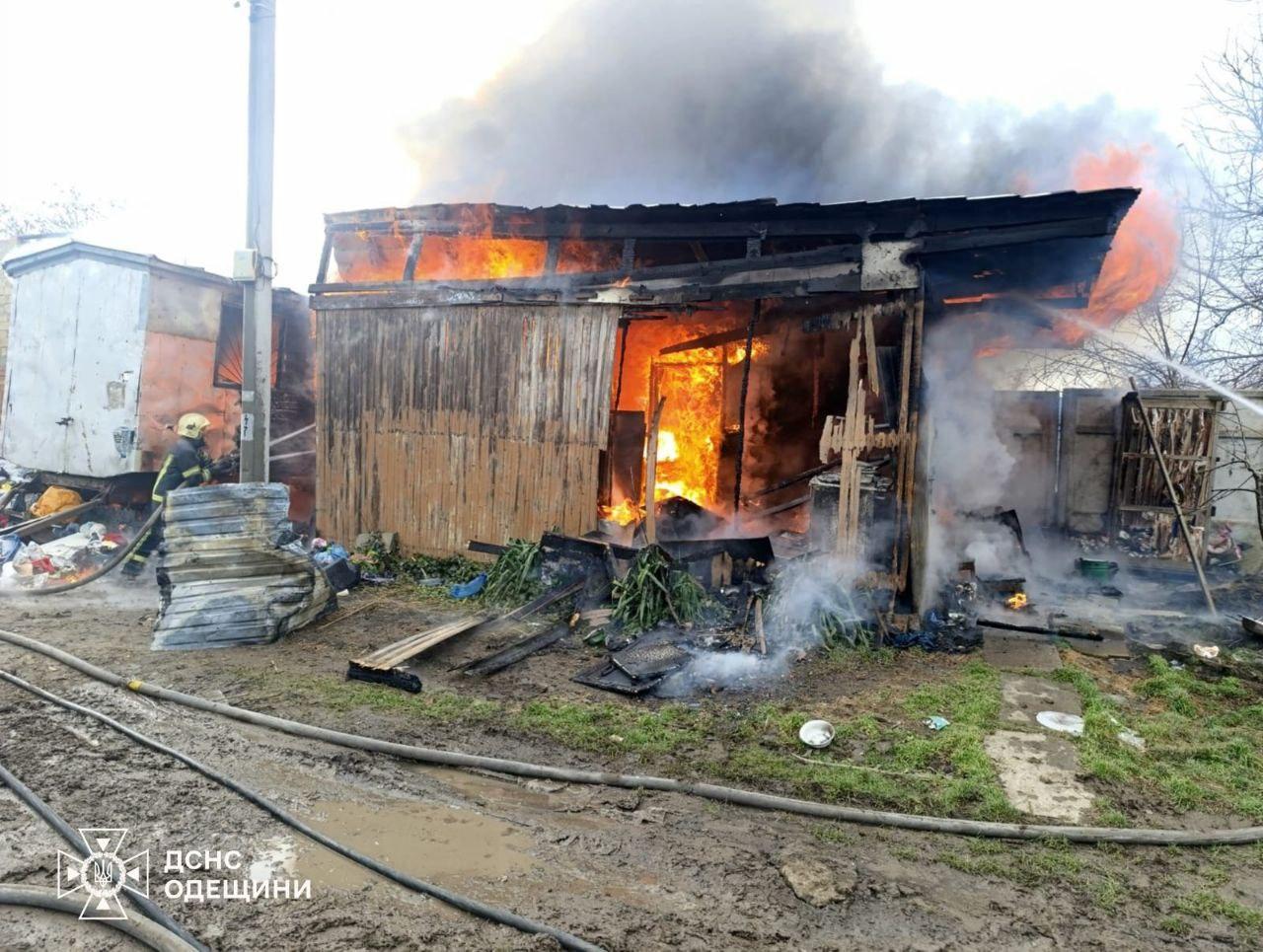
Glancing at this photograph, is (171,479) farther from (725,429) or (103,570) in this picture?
(725,429)

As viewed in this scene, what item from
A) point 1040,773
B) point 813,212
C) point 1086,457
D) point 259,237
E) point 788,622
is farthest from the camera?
point 1086,457

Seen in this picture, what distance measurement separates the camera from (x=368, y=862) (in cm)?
323

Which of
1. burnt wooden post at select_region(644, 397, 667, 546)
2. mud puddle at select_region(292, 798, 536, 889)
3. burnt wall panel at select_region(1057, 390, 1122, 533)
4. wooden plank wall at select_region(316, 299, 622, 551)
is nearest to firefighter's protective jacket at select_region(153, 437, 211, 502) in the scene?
wooden plank wall at select_region(316, 299, 622, 551)

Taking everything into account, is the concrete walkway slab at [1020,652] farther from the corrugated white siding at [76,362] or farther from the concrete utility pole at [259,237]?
the corrugated white siding at [76,362]

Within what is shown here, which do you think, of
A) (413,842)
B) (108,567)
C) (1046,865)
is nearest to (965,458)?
(1046,865)

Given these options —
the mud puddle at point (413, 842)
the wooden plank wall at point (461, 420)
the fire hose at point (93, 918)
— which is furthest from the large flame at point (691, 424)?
the fire hose at point (93, 918)

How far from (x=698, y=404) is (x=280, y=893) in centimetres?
961

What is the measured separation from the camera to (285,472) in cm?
1220

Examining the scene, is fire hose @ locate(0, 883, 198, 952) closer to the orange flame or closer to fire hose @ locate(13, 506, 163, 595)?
the orange flame

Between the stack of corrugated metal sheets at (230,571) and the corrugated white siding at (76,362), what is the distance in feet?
18.6

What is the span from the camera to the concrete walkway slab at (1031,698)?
5.36m

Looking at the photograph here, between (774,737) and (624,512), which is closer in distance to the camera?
(774,737)

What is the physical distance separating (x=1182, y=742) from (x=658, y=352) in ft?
26.7

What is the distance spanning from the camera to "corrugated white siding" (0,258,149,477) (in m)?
11.2
